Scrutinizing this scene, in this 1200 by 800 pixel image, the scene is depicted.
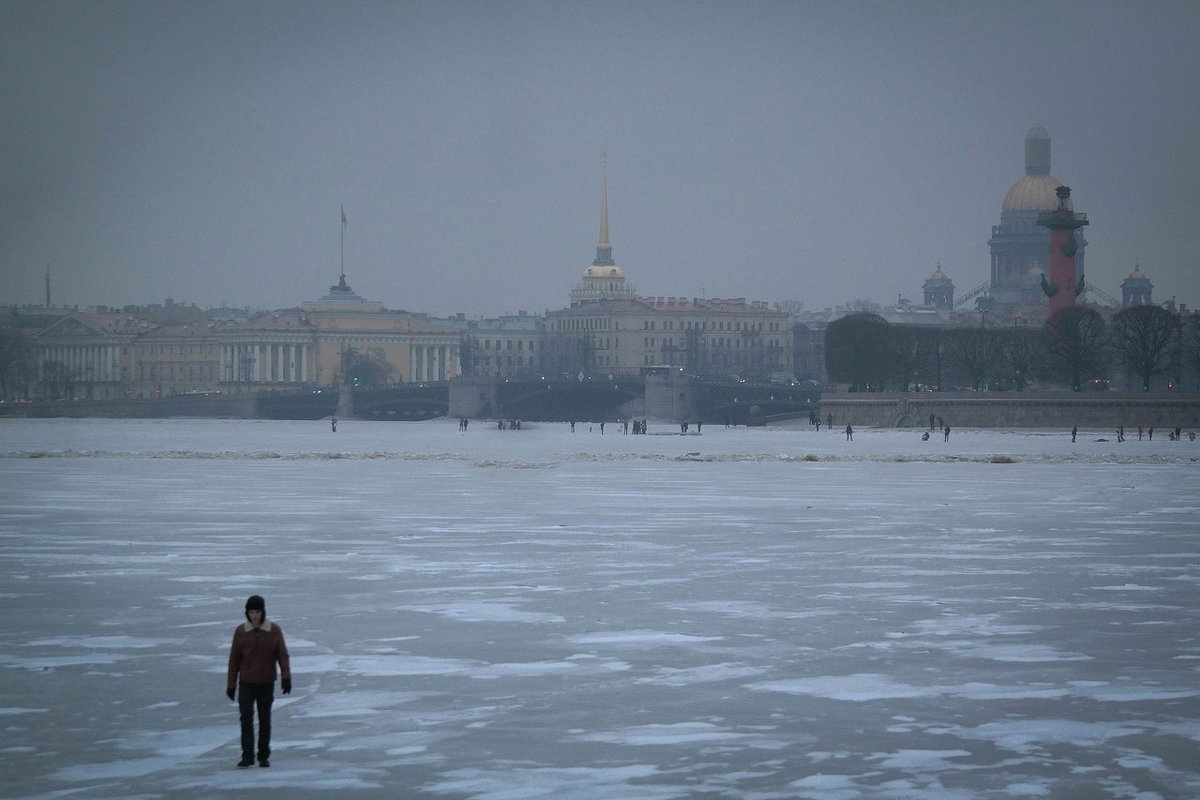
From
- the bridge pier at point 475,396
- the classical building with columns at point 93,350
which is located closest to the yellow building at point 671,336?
the classical building with columns at point 93,350

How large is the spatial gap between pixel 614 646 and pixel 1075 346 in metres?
63.7

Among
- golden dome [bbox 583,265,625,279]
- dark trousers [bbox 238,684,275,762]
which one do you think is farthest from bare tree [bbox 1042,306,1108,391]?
golden dome [bbox 583,265,625,279]

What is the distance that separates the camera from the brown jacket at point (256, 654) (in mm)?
Answer: 9766

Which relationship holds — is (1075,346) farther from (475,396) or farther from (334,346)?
(334,346)

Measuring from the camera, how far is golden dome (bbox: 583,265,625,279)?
18412 centimetres

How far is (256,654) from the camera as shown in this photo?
977 cm

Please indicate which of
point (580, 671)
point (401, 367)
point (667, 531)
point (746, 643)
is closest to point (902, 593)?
point (746, 643)

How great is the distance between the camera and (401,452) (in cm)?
5159

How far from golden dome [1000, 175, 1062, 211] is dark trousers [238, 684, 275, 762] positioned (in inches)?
5564

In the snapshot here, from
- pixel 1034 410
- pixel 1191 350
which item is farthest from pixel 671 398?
pixel 1034 410

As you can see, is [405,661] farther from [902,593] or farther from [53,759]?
[902,593]

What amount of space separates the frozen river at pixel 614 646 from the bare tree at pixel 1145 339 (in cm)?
4721

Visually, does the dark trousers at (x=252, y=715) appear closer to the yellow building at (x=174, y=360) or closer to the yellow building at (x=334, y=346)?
the yellow building at (x=334, y=346)

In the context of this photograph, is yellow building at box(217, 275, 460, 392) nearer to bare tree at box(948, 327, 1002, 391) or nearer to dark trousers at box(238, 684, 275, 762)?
bare tree at box(948, 327, 1002, 391)
